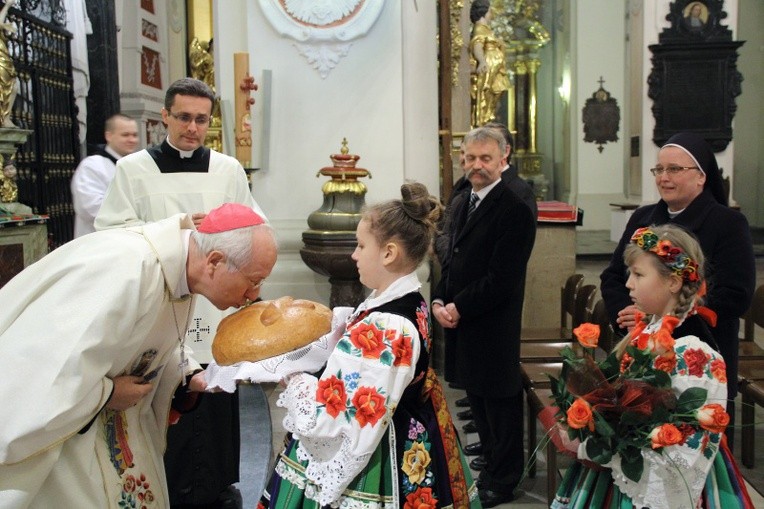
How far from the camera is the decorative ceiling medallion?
6.30 meters

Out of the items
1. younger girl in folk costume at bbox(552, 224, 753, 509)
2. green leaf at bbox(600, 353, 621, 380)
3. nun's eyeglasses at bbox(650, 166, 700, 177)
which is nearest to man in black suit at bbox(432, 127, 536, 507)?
nun's eyeglasses at bbox(650, 166, 700, 177)

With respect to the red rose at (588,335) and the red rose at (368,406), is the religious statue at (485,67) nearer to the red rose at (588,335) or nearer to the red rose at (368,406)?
the red rose at (588,335)

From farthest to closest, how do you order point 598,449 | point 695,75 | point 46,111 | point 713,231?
1. point 695,75
2. point 46,111
3. point 713,231
4. point 598,449

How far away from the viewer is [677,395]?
236 centimetres

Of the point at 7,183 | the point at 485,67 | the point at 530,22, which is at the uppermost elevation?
the point at 530,22

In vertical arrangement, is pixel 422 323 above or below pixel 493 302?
above

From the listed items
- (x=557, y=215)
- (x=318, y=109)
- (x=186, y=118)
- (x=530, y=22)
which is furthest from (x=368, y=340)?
(x=530, y=22)

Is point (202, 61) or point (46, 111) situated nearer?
point (46, 111)

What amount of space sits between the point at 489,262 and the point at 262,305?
1.82m

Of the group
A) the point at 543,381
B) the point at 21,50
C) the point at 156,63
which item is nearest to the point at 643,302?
the point at 543,381

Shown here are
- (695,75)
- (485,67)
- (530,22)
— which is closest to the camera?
(485,67)

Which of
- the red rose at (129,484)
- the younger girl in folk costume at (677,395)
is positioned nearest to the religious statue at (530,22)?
the younger girl in folk costume at (677,395)

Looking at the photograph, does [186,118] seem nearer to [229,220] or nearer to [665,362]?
[229,220]

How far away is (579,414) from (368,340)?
58 cm
